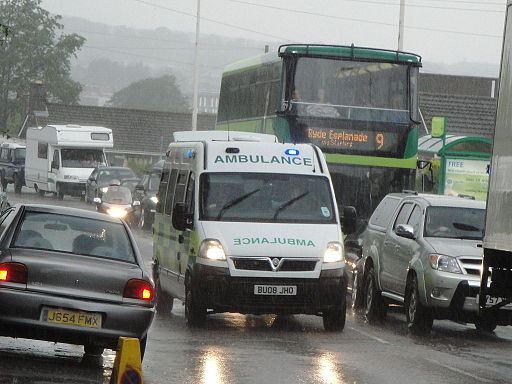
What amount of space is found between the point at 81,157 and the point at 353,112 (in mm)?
33226

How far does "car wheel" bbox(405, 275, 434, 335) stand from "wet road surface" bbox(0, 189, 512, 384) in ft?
0.59

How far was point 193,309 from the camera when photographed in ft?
54.0

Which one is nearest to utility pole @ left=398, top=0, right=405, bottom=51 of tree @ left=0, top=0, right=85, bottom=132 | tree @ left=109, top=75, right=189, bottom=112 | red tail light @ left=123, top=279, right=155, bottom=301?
red tail light @ left=123, top=279, right=155, bottom=301

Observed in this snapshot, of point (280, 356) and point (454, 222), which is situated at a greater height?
point (454, 222)

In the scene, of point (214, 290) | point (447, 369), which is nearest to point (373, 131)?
point (214, 290)

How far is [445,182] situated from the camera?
32.3 metres

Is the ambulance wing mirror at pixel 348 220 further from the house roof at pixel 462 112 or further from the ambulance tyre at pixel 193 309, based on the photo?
the house roof at pixel 462 112

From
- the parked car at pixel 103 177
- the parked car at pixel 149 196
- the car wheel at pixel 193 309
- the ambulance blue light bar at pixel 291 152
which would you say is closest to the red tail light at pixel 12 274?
the car wheel at pixel 193 309

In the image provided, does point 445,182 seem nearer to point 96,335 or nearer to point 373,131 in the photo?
point 373,131

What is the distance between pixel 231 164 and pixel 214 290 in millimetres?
2042

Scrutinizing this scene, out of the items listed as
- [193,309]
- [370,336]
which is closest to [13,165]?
[193,309]

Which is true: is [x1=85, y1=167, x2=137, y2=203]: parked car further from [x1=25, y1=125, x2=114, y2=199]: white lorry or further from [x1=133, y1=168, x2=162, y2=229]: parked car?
[x1=133, y1=168, x2=162, y2=229]: parked car

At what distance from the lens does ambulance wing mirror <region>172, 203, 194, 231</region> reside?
17.0m

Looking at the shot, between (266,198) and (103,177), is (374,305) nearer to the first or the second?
(266,198)
